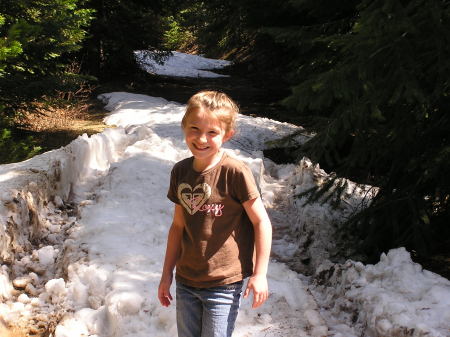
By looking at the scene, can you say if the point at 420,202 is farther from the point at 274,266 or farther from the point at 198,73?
the point at 198,73

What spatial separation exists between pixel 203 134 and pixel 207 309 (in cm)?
87

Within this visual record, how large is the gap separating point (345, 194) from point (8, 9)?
227 inches

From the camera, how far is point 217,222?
2.30 m

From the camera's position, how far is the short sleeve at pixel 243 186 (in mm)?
2244

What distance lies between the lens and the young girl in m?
2.26

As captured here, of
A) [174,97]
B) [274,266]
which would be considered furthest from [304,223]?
[174,97]

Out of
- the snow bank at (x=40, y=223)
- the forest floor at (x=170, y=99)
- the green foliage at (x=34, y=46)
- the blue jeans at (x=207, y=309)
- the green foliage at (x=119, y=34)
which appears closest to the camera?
the blue jeans at (x=207, y=309)

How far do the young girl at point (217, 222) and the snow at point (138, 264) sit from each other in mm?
1060

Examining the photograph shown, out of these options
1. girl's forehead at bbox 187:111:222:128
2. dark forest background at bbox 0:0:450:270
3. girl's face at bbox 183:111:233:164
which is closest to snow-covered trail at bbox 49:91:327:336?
dark forest background at bbox 0:0:450:270

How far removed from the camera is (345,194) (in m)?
5.86

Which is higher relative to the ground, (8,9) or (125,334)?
(8,9)

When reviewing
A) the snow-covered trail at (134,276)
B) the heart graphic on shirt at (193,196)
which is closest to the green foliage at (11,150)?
the snow-covered trail at (134,276)

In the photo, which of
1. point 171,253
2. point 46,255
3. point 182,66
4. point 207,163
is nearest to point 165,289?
point 171,253

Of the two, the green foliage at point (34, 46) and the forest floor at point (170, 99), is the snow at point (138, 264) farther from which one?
the green foliage at point (34, 46)
